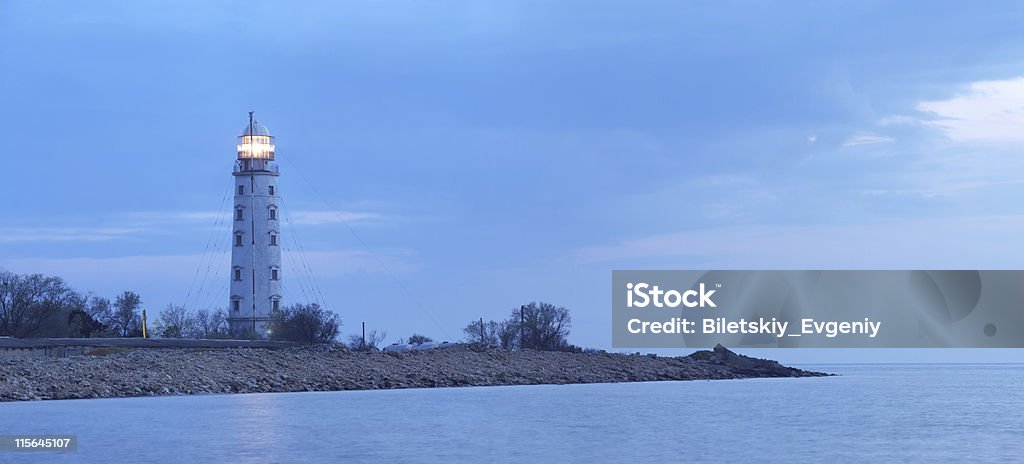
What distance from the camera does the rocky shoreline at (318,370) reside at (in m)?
56.3

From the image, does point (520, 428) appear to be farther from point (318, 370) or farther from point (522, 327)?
point (522, 327)

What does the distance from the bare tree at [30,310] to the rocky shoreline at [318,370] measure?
18791 millimetres

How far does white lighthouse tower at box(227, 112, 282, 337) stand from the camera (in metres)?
88.6

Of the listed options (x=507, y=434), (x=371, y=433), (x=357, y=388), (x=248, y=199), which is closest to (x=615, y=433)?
(x=507, y=434)

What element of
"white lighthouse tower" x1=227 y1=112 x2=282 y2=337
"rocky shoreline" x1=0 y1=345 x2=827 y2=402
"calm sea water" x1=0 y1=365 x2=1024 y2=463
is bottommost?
"calm sea water" x1=0 y1=365 x2=1024 y2=463

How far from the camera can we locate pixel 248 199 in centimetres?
9000

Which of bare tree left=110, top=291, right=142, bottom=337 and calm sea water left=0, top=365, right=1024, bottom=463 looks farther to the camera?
bare tree left=110, top=291, right=142, bottom=337

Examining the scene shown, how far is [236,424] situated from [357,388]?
84.8 feet

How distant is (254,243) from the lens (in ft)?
293

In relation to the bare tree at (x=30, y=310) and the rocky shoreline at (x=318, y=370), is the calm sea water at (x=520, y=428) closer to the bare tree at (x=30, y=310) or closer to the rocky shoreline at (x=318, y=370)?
the rocky shoreline at (x=318, y=370)

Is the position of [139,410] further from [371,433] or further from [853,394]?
[853,394]

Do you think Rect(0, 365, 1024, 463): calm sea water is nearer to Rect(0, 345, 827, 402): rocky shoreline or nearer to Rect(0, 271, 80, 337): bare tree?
Rect(0, 345, 827, 402): rocky shoreline

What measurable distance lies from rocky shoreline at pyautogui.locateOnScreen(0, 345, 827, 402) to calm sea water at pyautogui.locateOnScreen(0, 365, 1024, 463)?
2101 mm

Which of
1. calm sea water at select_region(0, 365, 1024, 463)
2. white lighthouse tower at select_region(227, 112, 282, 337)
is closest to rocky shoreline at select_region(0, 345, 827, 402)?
calm sea water at select_region(0, 365, 1024, 463)
